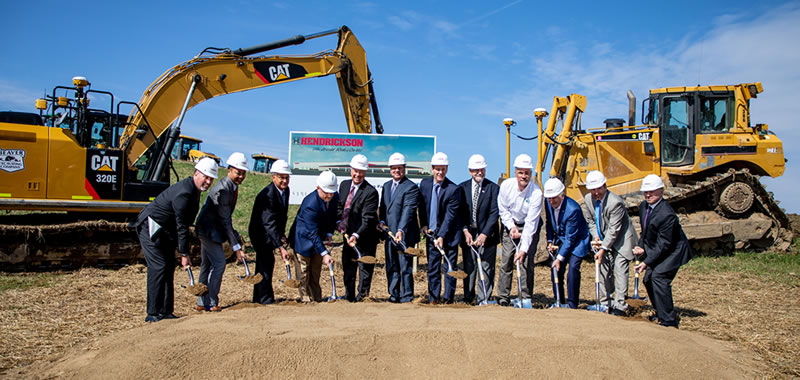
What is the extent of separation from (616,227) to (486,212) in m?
1.48

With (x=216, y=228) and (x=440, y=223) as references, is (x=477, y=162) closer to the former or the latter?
(x=440, y=223)

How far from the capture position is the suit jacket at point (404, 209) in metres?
6.99

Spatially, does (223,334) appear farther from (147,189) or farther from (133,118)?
(133,118)

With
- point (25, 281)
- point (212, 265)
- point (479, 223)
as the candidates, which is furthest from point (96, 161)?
point (479, 223)

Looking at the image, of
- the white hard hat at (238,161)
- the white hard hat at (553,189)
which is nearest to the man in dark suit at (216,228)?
the white hard hat at (238,161)

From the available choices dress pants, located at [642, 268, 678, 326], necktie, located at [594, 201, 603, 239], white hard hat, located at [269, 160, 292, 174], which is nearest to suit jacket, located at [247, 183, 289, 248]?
white hard hat, located at [269, 160, 292, 174]

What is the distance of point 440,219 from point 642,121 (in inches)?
296

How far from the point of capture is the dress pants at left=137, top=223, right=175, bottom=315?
5.93m

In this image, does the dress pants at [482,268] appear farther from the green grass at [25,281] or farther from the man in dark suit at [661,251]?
the green grass at [25,281]

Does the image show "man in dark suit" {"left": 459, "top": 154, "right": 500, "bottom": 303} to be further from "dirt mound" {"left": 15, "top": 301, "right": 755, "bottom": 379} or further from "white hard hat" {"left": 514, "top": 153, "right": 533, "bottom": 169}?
"dirt mound" {"left": 15, "top": 301, "right": 755, "bottom": 379}

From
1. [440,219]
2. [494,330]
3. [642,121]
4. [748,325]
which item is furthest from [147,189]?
[642,121]

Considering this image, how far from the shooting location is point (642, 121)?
12.6m

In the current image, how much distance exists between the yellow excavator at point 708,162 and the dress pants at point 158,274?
8.54m

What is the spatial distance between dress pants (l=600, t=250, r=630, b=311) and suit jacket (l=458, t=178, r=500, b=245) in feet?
4.23
